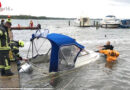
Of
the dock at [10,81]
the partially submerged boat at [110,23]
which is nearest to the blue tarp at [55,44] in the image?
the dock at [10,81]

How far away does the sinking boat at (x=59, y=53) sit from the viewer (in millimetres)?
9167

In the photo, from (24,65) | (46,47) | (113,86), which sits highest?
(46,47)

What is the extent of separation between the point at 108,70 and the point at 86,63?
145 centimetres

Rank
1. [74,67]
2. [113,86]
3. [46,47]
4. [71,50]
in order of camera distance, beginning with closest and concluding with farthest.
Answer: [113,86] → [71,50] → [74,67] → [46,47]

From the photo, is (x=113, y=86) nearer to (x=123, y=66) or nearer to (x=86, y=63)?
(x=86, y=63)

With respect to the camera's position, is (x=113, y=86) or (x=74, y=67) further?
(x=74, y=67)

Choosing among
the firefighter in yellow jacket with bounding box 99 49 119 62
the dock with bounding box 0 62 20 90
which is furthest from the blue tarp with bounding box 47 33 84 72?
the firefighter in yellow jacket with bounding box 99 49 119 62

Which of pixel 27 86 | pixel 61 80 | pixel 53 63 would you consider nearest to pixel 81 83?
pixel 61 80

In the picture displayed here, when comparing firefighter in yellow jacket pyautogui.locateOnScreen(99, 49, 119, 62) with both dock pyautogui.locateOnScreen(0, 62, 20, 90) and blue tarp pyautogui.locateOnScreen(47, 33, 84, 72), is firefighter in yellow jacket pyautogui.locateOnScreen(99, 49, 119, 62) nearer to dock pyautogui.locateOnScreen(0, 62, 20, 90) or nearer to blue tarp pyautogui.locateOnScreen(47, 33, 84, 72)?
blue tarp pyautogui.locateOnScreen(47, 33, 84, 72)

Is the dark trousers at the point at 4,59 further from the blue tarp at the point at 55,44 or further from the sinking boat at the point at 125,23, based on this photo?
the sinking boat at the point at 125,23

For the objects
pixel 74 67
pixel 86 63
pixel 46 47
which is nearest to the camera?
pixel 74 67

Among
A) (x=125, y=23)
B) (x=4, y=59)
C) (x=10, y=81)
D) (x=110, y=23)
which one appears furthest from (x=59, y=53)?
(x=125, y=23)

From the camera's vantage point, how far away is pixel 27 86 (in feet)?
27.6

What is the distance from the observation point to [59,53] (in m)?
9.40
